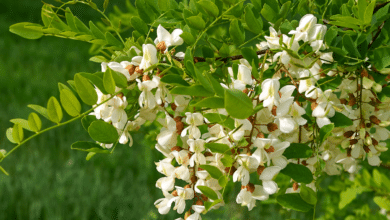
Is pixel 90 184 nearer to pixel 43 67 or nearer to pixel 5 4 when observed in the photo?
pixel 43 67

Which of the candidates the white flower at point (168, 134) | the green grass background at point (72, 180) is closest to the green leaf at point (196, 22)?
the white flower at point (168, 134)

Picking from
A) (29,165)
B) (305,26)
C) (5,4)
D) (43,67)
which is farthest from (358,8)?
(5,4)

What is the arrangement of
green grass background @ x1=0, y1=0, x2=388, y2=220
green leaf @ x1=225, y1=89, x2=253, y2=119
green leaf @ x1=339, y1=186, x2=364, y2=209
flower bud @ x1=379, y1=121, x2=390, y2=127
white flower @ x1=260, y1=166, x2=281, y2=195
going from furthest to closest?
green grass background @ x1=0, y1=0, x2=388, y2=220
green leaf @ x1=339, y1=186, x2=364, y2=209
flower bud @ x1=379, y1=121, x2=390, y2=127
white flower @ x1=260, y1=166, x2=281, y2=195
green leaf @ x1=225, y1=89, x2=253, y2=119

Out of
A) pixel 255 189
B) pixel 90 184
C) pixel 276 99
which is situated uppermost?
pixel 276 99

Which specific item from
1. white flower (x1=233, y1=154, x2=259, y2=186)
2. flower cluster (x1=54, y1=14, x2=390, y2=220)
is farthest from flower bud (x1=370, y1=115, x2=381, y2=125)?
white flower (x1=233, y1=154, x2=259, y2=186)

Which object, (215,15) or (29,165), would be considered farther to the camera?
(29,165)

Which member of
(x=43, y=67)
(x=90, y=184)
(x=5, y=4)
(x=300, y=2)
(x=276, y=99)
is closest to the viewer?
(x=276, y=99)

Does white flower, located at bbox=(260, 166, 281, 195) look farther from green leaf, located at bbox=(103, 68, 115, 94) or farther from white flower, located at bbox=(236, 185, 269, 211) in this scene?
green leaf, located at bbox=(103, 68, 115, 94)
